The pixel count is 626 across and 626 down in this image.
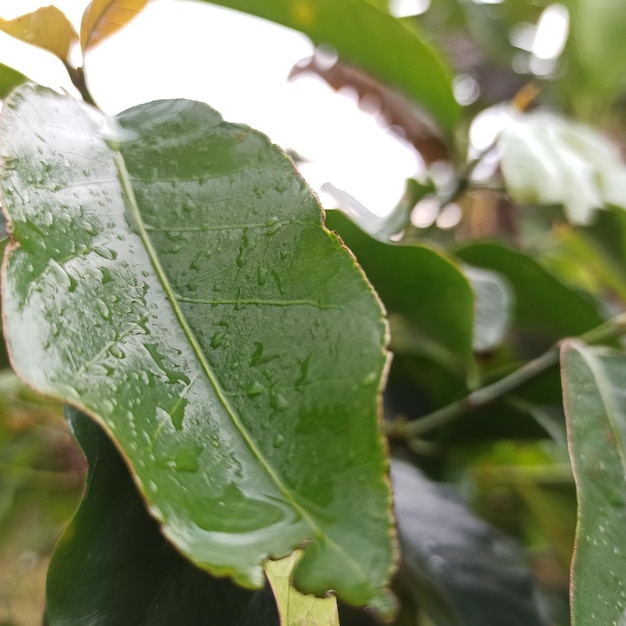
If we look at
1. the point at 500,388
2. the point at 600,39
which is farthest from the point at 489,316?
the point at 600,39

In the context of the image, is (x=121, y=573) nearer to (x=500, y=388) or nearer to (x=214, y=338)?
(x=214, y=338)

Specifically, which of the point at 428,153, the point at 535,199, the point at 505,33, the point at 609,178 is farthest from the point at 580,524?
the point at 505,33

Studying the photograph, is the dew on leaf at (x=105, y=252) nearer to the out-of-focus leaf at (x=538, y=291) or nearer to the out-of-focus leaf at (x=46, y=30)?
the out-of-focus leaf at (x=46, y=30)

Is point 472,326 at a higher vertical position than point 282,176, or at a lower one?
lower

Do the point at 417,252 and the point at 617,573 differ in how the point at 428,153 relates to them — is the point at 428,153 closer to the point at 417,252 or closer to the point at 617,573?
the point at 417,252

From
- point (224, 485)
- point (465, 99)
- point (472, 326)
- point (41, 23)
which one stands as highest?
point (41, 23)


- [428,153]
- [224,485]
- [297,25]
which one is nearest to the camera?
[224,485]
